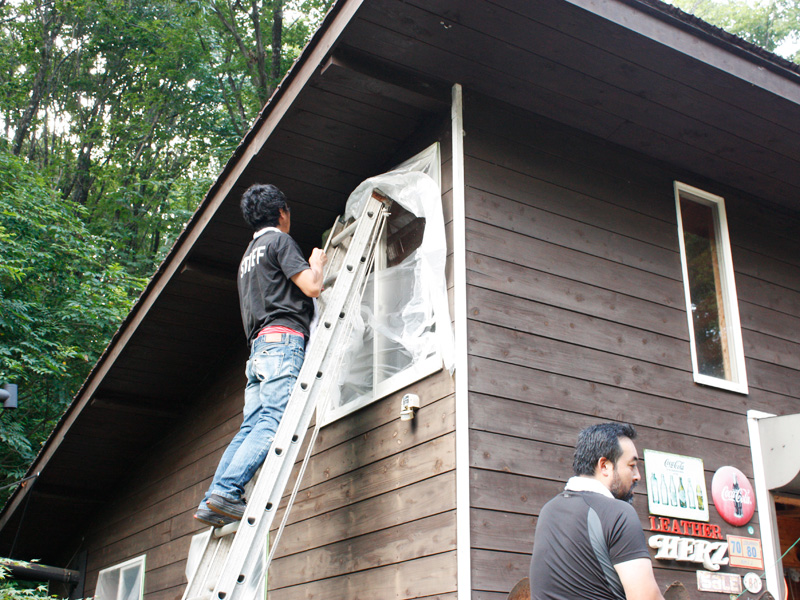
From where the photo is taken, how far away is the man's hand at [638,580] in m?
2.35

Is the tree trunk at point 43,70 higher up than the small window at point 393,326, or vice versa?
the tree trunk at point 43,70

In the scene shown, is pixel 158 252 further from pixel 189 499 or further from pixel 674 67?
pixel 674 67

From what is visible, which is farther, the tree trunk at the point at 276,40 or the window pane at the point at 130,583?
the tree trunk at the point at 276,40

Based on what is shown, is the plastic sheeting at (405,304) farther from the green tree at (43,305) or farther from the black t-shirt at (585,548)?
the green tree at (43,305)

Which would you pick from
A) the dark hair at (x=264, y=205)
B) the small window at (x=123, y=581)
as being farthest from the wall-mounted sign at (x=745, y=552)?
the small window at (x=123, y=581)

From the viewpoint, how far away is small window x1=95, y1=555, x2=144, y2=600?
7902 mm

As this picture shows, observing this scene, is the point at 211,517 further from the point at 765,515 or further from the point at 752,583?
the point at 765,515

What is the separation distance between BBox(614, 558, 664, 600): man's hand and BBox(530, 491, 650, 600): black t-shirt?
2 centimetres

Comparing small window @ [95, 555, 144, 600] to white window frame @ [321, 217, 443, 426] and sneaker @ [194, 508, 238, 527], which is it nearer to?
white window frame @ [321, 217, 443, 426]

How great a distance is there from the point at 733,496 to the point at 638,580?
274cm

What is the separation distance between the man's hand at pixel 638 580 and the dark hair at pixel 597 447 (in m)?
0.41

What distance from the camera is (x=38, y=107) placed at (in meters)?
18.4

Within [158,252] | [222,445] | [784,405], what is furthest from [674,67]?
[158,252]

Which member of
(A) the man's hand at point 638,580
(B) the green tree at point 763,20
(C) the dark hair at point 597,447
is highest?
(B) the green tree at point 763,20
